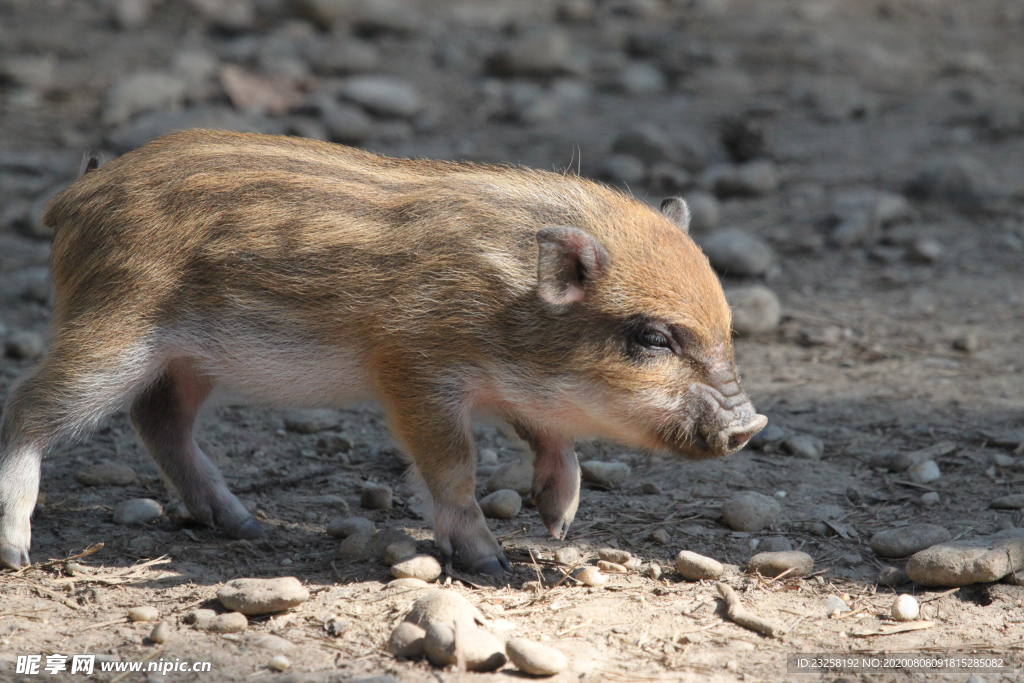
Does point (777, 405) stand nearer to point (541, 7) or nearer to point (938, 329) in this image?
point (938, 329)

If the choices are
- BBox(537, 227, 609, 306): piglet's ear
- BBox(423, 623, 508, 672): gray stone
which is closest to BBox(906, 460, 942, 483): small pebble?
BBox(537, 227, 609, 306): piglet's ear

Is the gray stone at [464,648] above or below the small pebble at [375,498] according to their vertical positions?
above

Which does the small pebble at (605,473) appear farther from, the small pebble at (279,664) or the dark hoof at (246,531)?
the small pebble at (279,664)

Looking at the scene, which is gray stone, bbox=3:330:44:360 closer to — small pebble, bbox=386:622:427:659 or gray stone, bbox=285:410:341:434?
gray stone, bbox=285:410:341:434

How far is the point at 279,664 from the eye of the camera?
339 cm

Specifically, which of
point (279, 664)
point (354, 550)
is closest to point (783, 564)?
point (354, 550)

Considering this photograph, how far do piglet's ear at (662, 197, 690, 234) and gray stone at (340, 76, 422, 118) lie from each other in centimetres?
602

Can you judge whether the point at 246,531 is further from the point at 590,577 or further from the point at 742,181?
the point at 742,181

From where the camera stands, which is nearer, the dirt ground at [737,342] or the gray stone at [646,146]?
the dirt ground at [737,342]

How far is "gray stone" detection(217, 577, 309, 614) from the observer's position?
12.0ft

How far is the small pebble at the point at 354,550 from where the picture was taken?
418 cm

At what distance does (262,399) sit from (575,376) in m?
1.32

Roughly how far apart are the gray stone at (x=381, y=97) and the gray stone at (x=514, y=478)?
5.93 meters

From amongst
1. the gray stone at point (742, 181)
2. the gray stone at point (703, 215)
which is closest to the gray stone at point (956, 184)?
the gray stone at point (742, 181)
